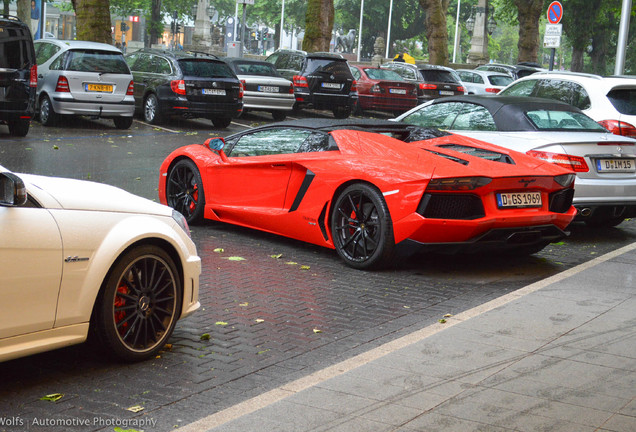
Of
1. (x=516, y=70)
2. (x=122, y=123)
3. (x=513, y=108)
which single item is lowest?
(x=122, y=123)

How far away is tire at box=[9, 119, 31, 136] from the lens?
1786 centimetres

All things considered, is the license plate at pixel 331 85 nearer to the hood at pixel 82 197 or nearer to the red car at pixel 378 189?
the red car at pixel 378 189

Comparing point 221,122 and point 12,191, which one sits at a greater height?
point 12,191

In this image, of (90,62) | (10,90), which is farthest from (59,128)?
(10,90)

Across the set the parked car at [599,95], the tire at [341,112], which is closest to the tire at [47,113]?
the tire at [341,112]

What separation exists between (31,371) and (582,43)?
53.4 m

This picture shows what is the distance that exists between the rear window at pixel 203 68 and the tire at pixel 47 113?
3.34m

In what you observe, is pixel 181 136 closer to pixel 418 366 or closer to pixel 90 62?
pixel 90 62

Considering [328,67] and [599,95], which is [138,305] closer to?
[599,95]

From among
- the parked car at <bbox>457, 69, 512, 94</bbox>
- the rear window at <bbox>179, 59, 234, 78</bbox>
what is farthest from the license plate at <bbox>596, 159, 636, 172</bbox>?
the parked car at <bbox>457, 69, 512, 94</bbox>

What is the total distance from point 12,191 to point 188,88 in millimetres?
17451

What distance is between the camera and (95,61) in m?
19.8

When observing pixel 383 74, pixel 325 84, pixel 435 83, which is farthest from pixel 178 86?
pixel 435 83

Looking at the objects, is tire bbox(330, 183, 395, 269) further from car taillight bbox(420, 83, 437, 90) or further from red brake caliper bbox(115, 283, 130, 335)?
car taillight bbox(420, 83, 437, 90)
